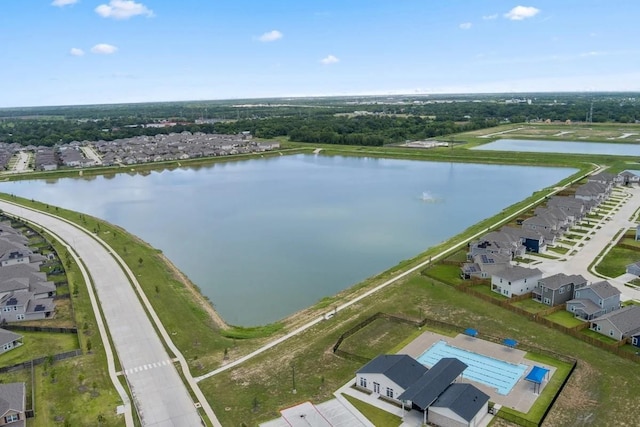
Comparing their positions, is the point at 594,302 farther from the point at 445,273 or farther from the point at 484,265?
the point at 445,273

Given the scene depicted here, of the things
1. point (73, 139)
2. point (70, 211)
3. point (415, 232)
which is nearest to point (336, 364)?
point (415, 232)

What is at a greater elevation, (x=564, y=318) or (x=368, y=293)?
(x=368, y=293)

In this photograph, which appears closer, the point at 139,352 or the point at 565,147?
the point at 139,352

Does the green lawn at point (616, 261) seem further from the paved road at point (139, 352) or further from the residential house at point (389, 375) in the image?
the paved road at point (139, 352)

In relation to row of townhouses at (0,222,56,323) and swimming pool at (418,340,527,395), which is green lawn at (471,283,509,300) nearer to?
swimming pool at (418,340,527,395)

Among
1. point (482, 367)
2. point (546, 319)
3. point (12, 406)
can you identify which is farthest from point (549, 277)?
point (12, 406)

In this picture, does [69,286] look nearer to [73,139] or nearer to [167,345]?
[167,345]

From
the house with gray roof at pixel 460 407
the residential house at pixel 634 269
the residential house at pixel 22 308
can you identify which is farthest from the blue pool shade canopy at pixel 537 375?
the residential house at pixel 22 308
